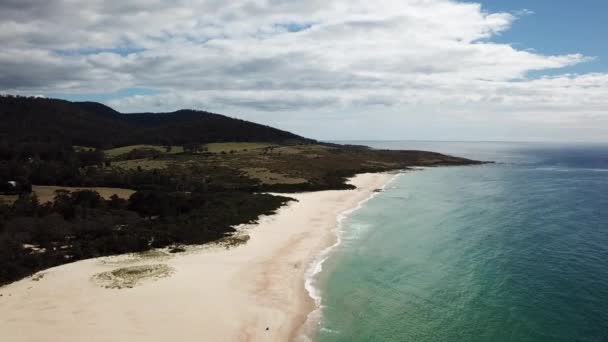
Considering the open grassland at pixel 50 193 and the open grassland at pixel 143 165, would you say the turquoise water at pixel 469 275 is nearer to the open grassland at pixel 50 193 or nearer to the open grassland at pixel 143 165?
the open grassland at pixel 50 193

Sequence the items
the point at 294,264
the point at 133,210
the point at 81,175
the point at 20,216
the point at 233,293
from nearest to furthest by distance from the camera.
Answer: the point at 233,293 < the point at 294,264 < the point at 20,216 < the point at 133,210 < the point at 81,175

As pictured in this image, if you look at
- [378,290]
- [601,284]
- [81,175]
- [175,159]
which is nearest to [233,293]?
[378,290]

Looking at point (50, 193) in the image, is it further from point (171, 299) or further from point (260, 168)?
point (260, 168)

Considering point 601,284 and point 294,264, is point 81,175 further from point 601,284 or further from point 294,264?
point 601,284

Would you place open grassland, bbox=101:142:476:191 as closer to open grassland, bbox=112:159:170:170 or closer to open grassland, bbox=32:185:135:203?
open grassland, bbox=112:159:170:170

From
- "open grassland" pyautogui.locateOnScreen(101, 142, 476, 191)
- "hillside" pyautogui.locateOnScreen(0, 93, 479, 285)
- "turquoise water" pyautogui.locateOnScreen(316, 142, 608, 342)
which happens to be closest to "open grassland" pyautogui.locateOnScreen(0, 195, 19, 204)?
"hillside" pyautogui.locateOnScreen(0, 93, 479, 285)

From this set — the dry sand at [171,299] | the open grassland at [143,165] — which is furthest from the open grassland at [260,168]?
the dry sand at [171,299]

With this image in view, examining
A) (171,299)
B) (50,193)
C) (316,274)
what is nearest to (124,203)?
(50,193)
